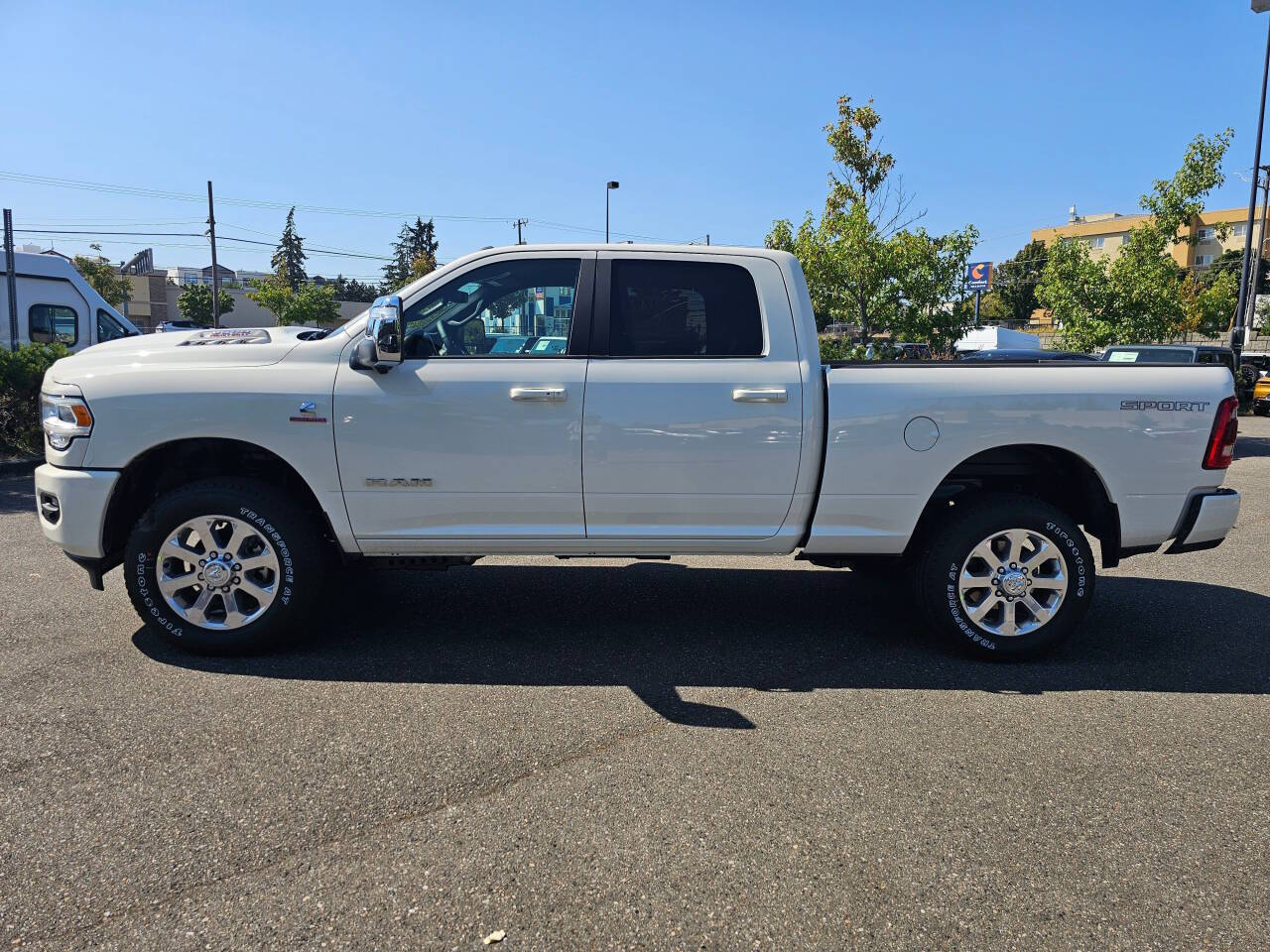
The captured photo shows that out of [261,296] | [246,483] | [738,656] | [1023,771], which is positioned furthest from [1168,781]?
[261,296]

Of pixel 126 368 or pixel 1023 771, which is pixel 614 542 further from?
pixel 126 368

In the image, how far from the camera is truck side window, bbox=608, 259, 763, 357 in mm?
4656

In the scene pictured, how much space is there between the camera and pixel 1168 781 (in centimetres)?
350

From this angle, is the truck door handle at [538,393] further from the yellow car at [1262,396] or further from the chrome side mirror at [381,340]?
the yellow car at [1262,396]

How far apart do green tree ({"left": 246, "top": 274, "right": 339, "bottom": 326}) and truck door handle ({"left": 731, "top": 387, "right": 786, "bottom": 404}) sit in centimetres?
5696

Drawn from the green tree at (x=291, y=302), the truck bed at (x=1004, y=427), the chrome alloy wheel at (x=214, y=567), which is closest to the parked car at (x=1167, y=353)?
the truck bed at (x=1004, y=427)

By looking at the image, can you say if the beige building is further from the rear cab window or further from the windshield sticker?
the windshield sticker

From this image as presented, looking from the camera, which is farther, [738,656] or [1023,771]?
[738,656]

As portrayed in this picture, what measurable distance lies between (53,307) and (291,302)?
47.6 metres

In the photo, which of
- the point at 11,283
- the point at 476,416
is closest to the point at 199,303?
the point at 11,283

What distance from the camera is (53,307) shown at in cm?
1428

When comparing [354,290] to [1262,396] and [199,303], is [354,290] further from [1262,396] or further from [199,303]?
[1262,396]

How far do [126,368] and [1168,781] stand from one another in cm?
493

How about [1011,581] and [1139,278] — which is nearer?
[1011,581]
